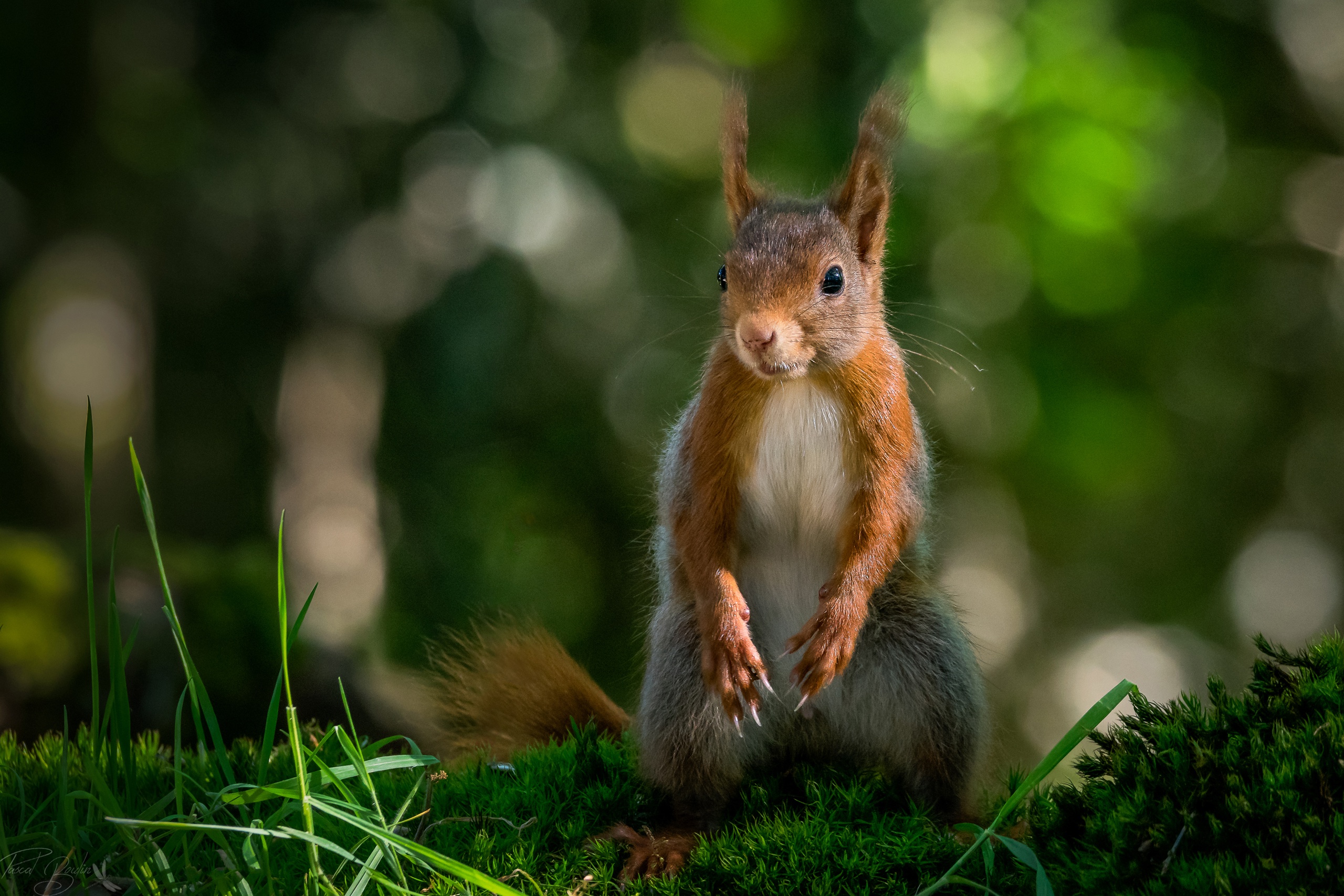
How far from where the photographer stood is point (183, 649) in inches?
71.9

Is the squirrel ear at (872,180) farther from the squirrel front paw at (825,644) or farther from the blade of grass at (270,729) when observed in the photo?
the blade of grass at (270,729)

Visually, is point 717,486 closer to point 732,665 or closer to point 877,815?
point 732,665

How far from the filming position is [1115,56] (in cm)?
446

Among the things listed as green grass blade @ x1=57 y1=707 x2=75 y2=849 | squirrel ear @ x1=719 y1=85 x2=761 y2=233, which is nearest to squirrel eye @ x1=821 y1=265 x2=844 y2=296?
squirrel ear @ x1=719 y1=85 x2=761 y2=233

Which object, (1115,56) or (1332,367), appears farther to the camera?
(1332,367)

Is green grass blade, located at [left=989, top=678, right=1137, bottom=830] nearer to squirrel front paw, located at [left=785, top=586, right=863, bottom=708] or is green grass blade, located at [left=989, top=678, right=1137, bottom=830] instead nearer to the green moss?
the green moss

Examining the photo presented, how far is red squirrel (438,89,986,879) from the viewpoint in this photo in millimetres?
2100

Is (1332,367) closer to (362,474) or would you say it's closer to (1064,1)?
(1064,1)

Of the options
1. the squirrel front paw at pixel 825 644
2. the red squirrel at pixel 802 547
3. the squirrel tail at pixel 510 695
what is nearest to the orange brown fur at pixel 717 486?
the red squirrel at pixel 802 547

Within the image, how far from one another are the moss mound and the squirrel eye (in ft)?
3.24

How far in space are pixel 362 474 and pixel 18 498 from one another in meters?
1.67

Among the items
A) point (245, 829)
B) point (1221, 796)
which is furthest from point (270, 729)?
point (1221, 796)

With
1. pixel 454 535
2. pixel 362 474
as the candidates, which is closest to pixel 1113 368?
pixel 454 535

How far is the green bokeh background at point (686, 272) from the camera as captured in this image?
445cm
